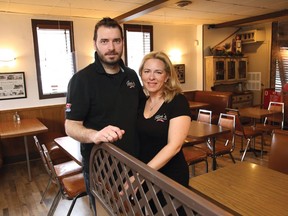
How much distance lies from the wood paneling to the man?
344 cm

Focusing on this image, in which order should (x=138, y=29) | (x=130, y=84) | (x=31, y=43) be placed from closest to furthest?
(x=130, y=84) < (x=31, y=43) < (x=138, y=29)

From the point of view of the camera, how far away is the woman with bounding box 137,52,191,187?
1370mm

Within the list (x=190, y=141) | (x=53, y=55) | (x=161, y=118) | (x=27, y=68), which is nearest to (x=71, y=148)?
(x=190, y=141)

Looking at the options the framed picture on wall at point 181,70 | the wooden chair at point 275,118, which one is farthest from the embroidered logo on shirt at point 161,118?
the framed picture on wall at point 181,70

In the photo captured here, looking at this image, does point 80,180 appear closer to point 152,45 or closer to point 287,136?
point 287,136

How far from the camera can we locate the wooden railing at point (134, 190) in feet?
1.81

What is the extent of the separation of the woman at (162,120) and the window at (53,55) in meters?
3.62

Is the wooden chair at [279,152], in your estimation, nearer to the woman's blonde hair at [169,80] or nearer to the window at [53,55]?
the woman's blonde hair at [169,80]

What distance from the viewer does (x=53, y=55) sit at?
189 inches

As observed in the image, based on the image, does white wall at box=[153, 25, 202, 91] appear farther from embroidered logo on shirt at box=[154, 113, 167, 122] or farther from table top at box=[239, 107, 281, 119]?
embroidered logo on shirt at box=[154, 113, 167, 122]

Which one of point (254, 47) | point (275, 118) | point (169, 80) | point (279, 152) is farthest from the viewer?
point (254, 47)

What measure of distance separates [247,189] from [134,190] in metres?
Answer: 1.06

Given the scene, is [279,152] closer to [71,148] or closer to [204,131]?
[204,131]

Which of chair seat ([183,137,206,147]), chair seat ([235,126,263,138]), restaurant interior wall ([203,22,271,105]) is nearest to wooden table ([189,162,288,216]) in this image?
chair seat ([183,137,206,147])
